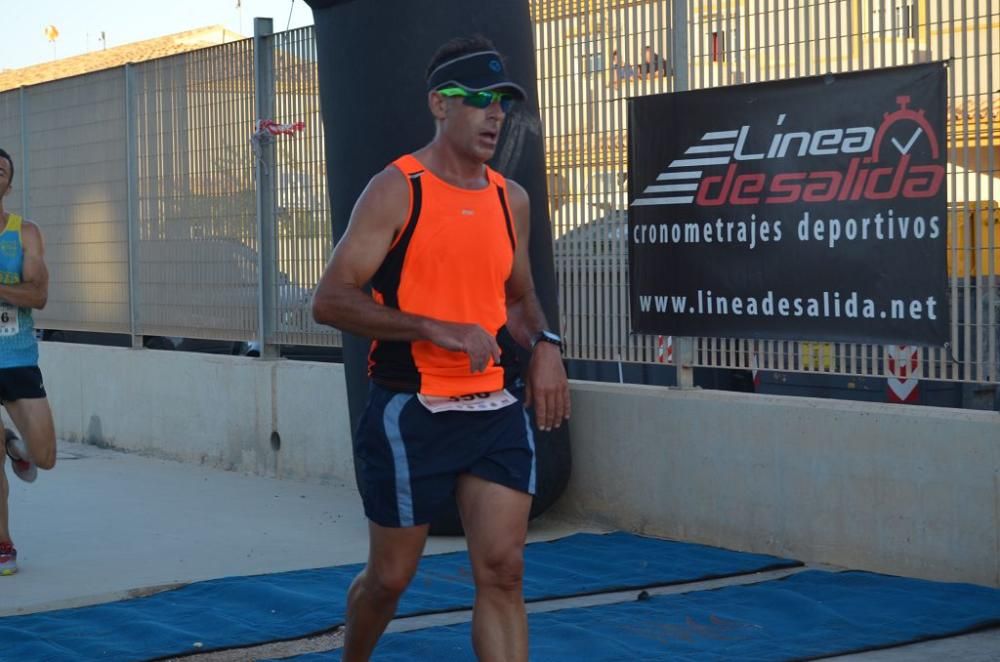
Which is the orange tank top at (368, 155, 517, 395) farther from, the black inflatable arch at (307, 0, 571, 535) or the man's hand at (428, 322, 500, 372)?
the black inflatable arch at (307, 0, 571, 535)

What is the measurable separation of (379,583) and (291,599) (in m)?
2.24

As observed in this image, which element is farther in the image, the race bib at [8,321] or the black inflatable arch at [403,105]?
the black inflatable arch at [403,105]

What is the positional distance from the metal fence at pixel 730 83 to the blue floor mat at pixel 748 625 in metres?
1.02

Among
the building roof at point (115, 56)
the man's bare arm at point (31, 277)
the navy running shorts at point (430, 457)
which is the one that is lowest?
the navy running shorts at point (430, 457)

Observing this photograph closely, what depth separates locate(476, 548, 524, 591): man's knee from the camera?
442 centimetres

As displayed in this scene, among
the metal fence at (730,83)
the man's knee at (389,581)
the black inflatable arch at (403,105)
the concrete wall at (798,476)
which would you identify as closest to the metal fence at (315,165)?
the metal fence at (730,83)

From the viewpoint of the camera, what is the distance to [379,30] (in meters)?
8.01

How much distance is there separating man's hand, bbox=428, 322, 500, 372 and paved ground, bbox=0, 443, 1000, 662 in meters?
2.12

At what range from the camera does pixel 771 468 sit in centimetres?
762

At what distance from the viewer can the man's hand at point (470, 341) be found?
4.29 metres

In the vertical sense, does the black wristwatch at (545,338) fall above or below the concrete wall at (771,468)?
above

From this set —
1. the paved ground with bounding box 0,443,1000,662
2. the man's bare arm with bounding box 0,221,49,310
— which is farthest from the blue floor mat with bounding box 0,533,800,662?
the man's bare arm with bounding box 0,221,49,310

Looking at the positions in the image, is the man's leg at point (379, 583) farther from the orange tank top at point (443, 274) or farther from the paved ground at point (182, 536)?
the paved ground at point (182, 536)

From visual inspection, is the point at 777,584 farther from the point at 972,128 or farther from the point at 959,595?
the point at 972,128
